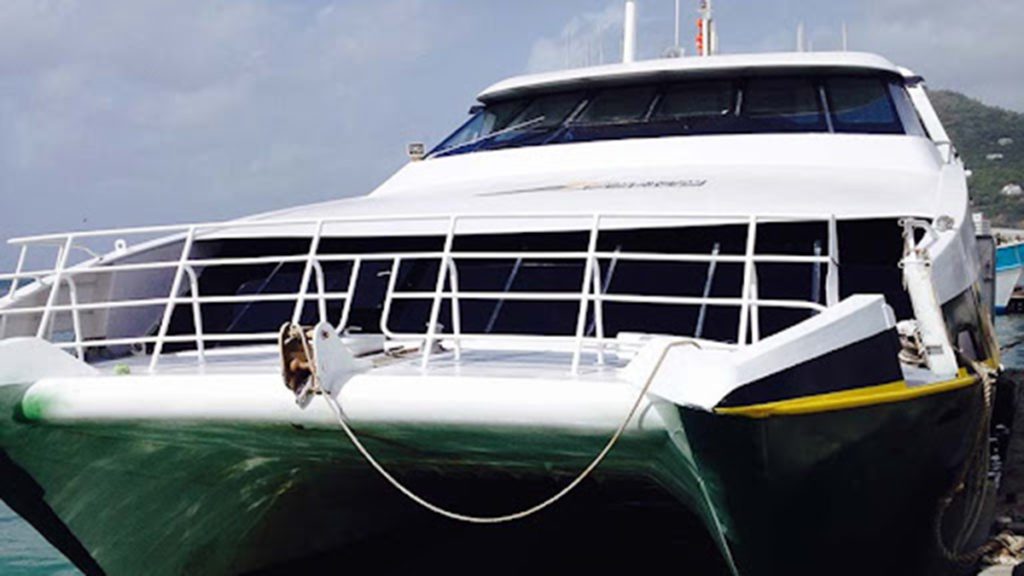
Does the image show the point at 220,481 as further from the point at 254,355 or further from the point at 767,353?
the point at 767,353

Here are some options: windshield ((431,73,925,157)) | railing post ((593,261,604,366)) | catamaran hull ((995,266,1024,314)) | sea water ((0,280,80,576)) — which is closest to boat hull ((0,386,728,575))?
railing post ((593,261,604,366))

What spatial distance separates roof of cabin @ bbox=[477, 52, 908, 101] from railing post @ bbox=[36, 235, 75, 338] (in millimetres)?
4396

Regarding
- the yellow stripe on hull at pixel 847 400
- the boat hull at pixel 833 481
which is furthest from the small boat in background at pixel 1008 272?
the yellow stripe on hull at pixel 847 400

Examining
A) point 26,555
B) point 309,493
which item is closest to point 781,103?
point 309,493

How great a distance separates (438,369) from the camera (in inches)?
210

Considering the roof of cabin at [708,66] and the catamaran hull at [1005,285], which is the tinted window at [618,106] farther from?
the catamaran hull at [1005,285]

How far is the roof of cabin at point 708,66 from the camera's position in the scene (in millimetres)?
9078

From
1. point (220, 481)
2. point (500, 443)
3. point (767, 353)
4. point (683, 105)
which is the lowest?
point (220, 481)

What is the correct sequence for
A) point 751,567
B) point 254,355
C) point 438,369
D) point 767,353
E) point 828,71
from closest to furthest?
point 767,353
point 751,567
point 438,369
point 254,355
point 828,71

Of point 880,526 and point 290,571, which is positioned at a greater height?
point 880,526

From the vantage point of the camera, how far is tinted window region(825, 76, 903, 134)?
338 inches

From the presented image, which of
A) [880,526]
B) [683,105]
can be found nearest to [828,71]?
[683,105]

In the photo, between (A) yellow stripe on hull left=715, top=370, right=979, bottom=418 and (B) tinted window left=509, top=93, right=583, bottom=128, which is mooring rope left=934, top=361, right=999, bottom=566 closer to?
(A) yellow stripe on hull left=715, top=370, right=979, bottom=418

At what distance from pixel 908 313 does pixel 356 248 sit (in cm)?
282
